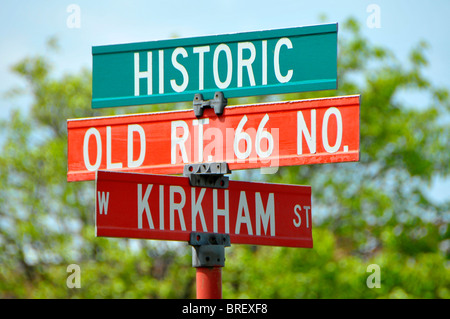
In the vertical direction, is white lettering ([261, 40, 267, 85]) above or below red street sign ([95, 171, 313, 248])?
above

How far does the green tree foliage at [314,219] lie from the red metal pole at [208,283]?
36.3ft

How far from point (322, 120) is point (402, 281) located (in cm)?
1205

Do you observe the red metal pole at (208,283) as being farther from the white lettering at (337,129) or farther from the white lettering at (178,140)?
the white lettering at (337,129)

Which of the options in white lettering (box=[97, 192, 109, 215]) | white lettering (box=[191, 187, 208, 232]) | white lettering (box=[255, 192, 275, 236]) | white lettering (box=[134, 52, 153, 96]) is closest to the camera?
white lettering (box=[97, 192, 109, 215])

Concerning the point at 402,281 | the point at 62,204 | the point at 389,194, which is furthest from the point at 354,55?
the point at 62,204

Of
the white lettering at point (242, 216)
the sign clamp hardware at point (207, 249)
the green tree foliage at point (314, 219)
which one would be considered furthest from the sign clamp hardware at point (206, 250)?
the green tree foliage at point (314, 219)

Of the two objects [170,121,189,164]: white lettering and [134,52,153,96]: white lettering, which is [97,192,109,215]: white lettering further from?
[134,52,153,96]: white lettering

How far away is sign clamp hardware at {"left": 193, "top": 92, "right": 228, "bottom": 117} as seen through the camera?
3984mm

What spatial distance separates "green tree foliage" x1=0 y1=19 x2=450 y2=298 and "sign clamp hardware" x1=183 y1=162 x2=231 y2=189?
10995mm

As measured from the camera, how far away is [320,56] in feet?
12.7

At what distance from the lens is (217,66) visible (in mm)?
4020

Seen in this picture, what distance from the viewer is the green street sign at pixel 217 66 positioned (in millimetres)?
3865

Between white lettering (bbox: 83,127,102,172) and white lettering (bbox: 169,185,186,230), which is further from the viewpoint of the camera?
white lettering (bbox: 83,127,102,172)

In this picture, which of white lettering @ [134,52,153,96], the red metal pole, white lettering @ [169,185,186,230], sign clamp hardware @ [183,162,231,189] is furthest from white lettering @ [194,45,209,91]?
the red metal pole
